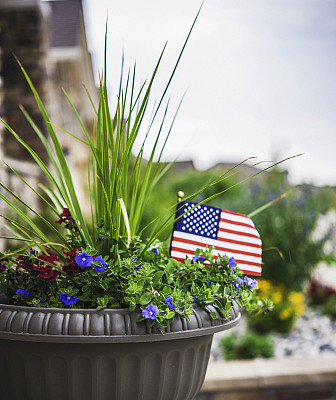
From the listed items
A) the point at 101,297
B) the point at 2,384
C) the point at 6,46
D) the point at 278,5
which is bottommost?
the point at 2,384

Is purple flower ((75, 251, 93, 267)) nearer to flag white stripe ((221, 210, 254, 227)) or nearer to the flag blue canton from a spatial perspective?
the flag blue canton

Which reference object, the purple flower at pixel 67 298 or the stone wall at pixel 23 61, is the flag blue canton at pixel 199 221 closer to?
the purple flower at pixel 67 298

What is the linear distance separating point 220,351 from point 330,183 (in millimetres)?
2836

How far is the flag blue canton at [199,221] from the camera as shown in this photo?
1.28 meters

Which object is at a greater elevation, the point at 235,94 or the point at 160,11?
the point at 160,11

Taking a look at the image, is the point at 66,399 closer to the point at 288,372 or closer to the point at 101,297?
the point at 101,297

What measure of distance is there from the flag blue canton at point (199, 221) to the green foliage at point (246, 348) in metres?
2.48

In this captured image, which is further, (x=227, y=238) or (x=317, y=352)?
(x=317, y=352)

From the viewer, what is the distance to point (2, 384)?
1025mm

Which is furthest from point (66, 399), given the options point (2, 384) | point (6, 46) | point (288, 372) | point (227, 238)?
point (6, 46)

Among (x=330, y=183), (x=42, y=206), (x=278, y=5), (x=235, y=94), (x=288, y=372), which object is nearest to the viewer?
(x=288, y=372)

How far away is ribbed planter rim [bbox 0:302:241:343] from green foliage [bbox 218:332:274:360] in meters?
2.73

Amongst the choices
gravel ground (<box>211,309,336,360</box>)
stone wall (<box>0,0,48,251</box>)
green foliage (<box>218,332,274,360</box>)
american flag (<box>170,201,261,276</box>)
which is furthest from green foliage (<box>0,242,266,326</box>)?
stone wall (<box>0,0,48,251</box>)

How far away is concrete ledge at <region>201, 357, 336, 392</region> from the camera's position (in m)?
2.57
